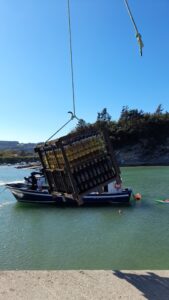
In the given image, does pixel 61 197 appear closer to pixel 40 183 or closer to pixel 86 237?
pixel 40 183

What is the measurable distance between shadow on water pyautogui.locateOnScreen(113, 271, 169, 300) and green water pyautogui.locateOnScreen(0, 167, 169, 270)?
3.94 m

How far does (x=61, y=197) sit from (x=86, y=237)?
8835 mm

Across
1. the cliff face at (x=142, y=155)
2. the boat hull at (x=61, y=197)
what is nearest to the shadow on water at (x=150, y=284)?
the boat hull at (x=61, y=197)

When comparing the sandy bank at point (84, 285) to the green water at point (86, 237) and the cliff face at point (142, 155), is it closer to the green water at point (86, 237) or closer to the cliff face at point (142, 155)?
the green water at point (86, 237)

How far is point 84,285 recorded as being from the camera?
7.81 meters

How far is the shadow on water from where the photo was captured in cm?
719

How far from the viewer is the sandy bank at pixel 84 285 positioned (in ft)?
23.7

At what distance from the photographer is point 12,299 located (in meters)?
7.05

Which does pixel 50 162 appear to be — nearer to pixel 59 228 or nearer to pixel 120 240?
pixel 120 240

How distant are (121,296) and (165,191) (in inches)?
1126

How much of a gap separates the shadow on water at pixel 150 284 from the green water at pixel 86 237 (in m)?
3.94

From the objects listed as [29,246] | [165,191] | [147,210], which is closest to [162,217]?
[147,210]

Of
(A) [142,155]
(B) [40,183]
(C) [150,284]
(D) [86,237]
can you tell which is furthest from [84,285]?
(A) [142,155]

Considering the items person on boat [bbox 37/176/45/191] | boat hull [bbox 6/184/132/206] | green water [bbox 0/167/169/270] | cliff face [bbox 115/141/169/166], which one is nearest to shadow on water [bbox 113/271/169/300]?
green water [bbox 0/167/169/270]
